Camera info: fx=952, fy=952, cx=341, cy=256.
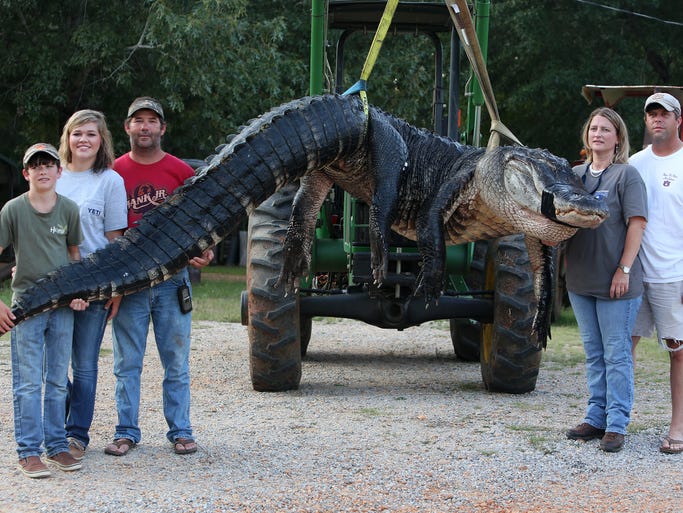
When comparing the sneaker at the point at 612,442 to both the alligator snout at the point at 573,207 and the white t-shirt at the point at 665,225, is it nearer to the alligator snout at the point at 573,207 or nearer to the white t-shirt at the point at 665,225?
the white t-shirt at the point at 665,225

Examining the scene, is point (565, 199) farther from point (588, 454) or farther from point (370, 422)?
point (370, 422)

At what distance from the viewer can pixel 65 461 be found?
507 centimetres

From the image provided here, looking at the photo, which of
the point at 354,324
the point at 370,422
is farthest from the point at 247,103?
the point at 370,422

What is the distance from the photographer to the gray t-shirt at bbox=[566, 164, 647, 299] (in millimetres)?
5738

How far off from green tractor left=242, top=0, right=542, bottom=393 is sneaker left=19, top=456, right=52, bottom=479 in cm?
240

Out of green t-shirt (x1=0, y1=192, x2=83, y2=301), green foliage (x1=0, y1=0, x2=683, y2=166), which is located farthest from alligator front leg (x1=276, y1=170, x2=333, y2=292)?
green foliage (x1=0, y1=0, x2=683, y2=166)

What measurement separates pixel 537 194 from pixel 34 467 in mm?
2949

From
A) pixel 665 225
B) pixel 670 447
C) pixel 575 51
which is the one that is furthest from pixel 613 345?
pixel 575 51

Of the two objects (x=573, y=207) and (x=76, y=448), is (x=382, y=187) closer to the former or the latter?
(x=573, y=207)

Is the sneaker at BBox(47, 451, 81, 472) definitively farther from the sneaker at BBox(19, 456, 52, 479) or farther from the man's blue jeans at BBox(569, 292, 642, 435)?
the man's blue jeans at BBox(569, 292, 642, 435)

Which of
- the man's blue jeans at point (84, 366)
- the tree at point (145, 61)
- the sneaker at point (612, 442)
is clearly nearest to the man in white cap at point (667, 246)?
the sneaker at point (612, 442)

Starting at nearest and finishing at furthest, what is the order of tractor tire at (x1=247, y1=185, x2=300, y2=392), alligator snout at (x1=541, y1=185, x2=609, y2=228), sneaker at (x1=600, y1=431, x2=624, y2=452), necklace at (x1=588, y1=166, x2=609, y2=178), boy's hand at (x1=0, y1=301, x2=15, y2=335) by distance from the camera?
alligator snout at (x1=541, y1=185, x2=609, y2=228) < boy's hand at (x1=0, y1=301, x2=15, y2=335) < sneaker at (x1=600, y1=431, x2=624, y2=452) < necklace at (x1=588, y1=166, x2=609, y2=178) < tractor tire at (x1=247, y1=185, x2=300, y2=392)

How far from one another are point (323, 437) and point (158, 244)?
200 centimetres

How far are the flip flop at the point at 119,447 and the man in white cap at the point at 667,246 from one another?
320cm
